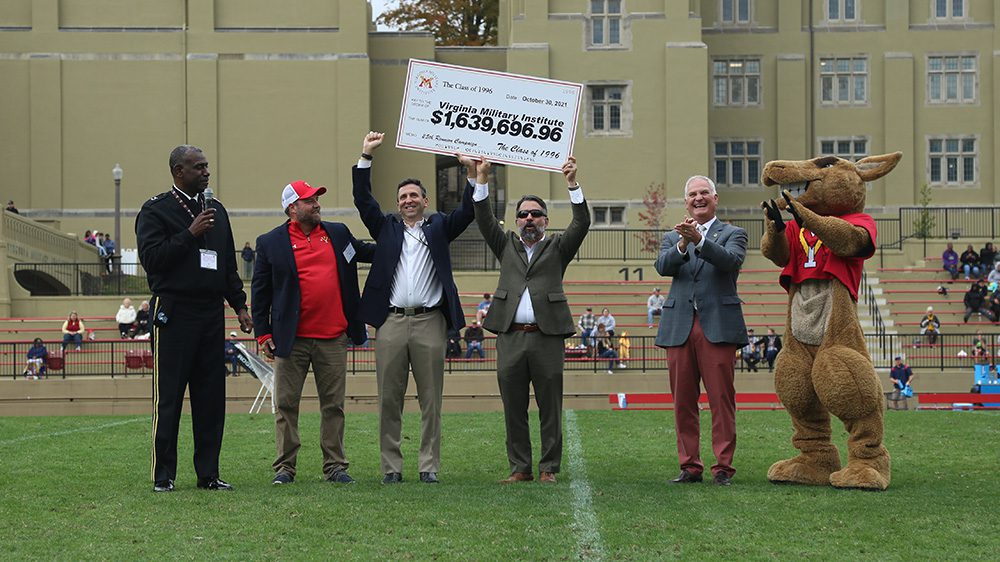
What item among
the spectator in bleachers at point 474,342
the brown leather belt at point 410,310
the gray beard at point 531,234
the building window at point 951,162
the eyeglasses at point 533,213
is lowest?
the spectator in bleachers at point 474,342

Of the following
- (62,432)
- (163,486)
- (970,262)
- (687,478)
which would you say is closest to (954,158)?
(970,262)

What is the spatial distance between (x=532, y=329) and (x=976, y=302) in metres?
25.5

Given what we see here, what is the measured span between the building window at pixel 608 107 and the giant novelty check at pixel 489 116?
3520 centimetres

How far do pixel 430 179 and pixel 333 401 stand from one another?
36.3 meters

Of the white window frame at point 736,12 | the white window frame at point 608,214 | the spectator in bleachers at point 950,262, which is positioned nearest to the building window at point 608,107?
the white window frame at point 608,214

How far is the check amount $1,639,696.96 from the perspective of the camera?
33.9 feet

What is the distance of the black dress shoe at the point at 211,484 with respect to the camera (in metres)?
9.58

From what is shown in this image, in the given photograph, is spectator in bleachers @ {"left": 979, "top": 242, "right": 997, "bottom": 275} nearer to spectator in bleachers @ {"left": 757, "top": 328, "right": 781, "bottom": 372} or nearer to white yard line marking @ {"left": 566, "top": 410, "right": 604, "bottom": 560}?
spectator in bleachers @ {"left": 757, "top": 328, "right": 781, "bottom": 372}

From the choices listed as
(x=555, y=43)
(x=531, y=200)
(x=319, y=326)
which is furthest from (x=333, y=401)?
(x=555, y=43)

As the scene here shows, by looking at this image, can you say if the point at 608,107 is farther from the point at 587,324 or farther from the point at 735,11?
the point at 587,324

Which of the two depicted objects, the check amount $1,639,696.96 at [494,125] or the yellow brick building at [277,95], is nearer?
the check amount $1,639,696.96 at [494,125]

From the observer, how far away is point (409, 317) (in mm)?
10156

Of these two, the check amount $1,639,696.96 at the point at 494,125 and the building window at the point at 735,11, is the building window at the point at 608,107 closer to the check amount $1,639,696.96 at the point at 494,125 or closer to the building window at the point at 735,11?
the building window at the point at 735,11

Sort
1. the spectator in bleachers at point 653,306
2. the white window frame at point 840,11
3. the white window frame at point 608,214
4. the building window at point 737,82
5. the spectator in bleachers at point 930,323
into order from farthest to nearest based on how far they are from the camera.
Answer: the building window at point 737,82, the white window frame at point 840,11, the white window frame at point 608,214, the spectator in bleachers at point 653,306, the spectator in bleachers at point 930,323
